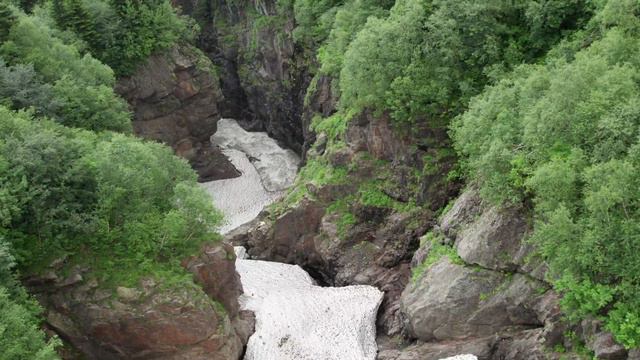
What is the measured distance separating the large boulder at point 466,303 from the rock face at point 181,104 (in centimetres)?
3189

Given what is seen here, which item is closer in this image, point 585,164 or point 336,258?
point 585,164

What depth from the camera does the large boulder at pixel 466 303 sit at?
2406 cm

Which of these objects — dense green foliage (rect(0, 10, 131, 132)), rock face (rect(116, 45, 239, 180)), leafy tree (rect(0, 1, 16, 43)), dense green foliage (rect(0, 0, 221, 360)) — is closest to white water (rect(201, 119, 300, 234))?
rock face (rect(116, 45, 239, 180))

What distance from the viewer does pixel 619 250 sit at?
19156 mm

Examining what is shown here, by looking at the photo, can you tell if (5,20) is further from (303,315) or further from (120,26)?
(303,315)

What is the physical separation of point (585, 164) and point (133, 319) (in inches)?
700

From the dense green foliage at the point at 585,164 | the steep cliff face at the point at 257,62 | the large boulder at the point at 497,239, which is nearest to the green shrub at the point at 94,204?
the large boulder at the point at 497,239

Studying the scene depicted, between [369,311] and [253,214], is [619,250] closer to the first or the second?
[369,311]

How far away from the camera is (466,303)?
84.1 feet

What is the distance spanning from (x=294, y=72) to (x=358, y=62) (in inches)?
887

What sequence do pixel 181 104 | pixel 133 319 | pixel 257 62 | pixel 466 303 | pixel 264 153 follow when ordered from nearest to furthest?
1. pixel 133 319
2. pixel 466 303
3. pixel 181 104
4. pixel 264 153
5. pixel 257 62

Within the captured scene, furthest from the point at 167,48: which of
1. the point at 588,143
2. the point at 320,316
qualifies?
the point at 588,143

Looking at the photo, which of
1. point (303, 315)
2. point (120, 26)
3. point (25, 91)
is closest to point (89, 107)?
point (25, 91)

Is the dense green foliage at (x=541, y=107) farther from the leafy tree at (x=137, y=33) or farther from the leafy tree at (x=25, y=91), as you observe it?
the leafy tree at (x=137, y=33)
